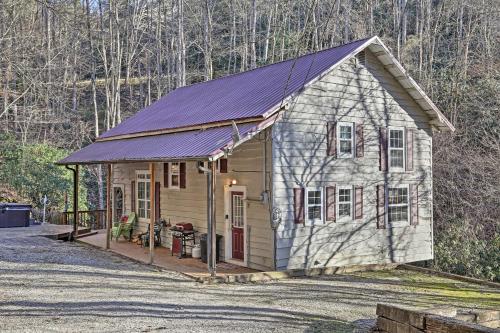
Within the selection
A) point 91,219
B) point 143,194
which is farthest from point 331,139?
point 91,219

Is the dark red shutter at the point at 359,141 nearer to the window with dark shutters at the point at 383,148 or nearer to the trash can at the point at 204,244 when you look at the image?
the window with dark shutters at the point at 383,148

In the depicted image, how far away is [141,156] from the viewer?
14133 mm

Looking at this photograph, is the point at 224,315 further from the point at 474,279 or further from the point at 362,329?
the point at 474,279

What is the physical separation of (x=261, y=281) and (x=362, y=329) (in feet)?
14.0

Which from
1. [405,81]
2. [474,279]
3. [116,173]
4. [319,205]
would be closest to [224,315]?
[319,205]

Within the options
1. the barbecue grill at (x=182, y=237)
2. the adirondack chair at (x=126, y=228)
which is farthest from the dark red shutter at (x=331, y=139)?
the adirondack chair at (x=126, y=228)

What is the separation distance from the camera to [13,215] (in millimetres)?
21906

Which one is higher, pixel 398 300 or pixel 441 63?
pixel 441 63

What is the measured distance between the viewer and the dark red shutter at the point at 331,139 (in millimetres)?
14039

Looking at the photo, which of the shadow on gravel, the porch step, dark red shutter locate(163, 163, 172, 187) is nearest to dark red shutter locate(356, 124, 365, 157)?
dark red shutter locate(163, 163, 172, 187)

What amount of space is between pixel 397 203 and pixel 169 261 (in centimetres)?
673

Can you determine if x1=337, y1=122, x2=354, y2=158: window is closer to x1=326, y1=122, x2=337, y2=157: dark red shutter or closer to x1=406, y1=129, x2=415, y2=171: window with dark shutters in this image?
x1=326, y1=122, x2=337, y2=157: dark red shutter

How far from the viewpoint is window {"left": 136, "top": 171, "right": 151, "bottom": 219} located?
18016 mm

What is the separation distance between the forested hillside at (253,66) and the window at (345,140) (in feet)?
10.4
